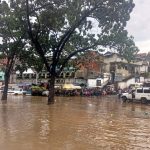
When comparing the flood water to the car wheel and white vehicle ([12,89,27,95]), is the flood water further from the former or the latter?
white vehicle ([12,89,27,95])

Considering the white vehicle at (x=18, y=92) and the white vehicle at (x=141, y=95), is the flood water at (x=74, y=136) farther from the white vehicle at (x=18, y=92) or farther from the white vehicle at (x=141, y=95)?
the white vehicle at (x=18, y=92)

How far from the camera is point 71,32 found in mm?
37250

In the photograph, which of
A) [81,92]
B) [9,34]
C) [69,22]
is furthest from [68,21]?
[81,92]

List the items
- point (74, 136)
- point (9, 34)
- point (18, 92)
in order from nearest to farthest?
1. point (74, 136)
2. point (9, 34)
3. point (18, 92)

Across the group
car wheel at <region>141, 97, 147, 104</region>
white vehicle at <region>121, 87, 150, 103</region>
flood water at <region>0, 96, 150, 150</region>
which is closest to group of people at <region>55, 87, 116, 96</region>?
white vehicle at <region>121, 87, 150, 103</region>

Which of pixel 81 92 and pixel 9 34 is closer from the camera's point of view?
→ pixel 9 34

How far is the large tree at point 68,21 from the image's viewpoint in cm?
3562

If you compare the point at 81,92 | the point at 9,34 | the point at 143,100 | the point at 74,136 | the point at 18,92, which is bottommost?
the point at 74,136

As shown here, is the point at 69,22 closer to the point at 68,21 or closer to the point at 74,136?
the point at 68,21

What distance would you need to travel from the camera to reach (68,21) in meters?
37.8

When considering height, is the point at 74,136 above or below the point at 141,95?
below

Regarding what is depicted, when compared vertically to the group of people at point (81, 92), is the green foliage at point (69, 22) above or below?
above

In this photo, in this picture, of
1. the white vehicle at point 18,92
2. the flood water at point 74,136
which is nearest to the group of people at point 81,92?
the white vehicle at point 18,92

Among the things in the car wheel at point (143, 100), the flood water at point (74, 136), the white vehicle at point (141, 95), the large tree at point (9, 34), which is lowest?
the flood water at point (74, 136)
